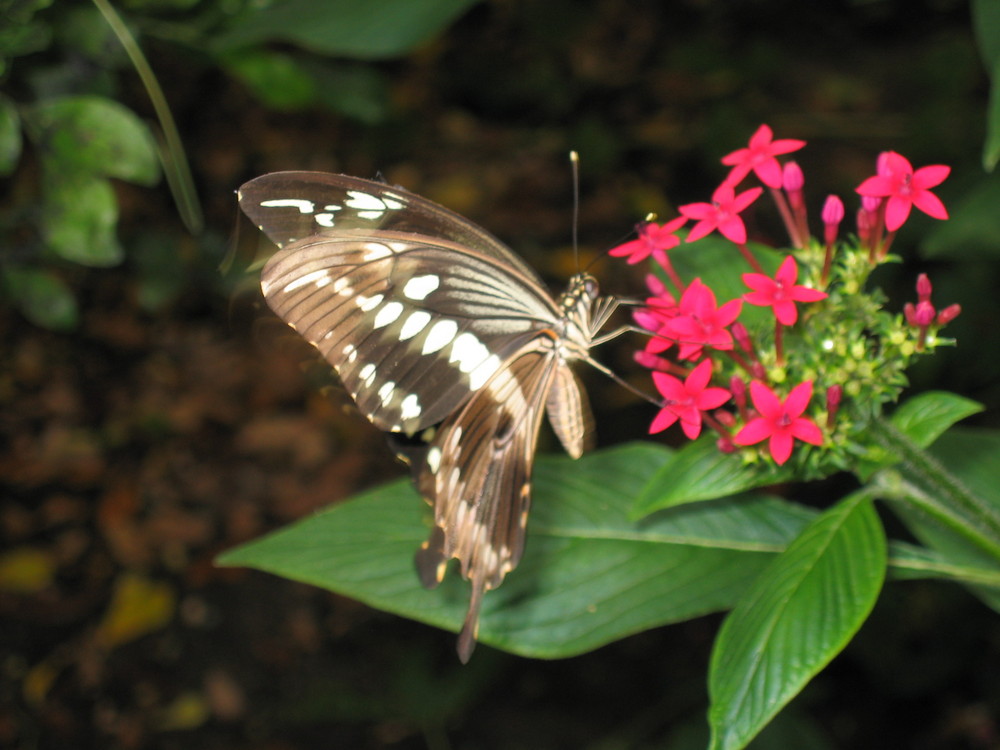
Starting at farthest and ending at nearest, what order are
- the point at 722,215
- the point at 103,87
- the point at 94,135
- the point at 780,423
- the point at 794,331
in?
the point at 103,87, the point at 94,135, the point at 794,331, the point at 722,215, the point at 780,423

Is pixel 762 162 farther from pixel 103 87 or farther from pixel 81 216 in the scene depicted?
pixel 103 87

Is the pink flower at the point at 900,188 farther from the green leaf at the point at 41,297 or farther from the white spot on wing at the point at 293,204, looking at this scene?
the green leaf at the point at 41,297

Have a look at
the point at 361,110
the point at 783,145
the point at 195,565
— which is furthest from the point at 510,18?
the point at 783,145

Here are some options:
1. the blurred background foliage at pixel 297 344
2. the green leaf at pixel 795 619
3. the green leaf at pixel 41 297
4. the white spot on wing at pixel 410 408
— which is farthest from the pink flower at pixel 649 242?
the green leaf at pixel 41 297

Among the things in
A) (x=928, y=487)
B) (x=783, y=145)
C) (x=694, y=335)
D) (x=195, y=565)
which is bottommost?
(x=195, y=565)

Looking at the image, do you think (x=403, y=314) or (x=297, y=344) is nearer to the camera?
(x=403, y=314)

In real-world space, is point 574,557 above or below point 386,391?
below

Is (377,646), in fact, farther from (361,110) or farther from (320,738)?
(361,110)

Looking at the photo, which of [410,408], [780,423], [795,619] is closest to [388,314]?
[410,408]
